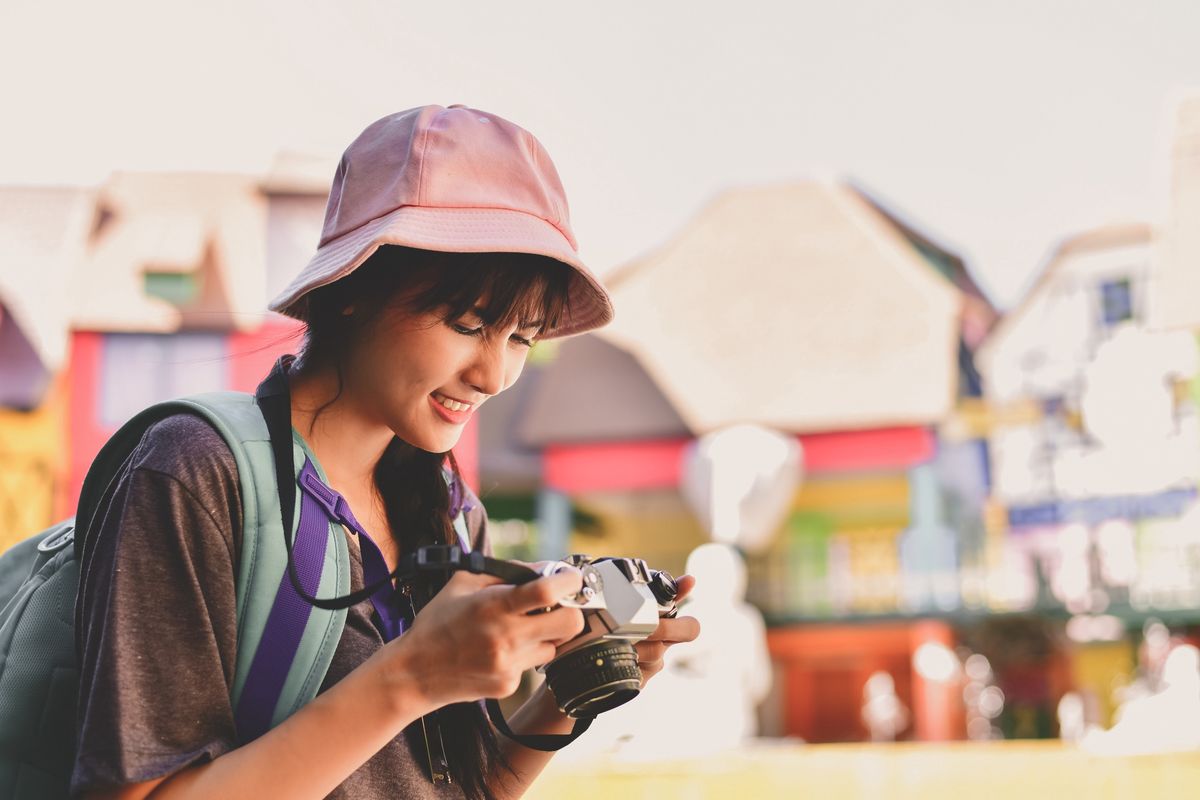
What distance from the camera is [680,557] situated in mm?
6305

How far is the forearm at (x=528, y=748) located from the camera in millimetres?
859

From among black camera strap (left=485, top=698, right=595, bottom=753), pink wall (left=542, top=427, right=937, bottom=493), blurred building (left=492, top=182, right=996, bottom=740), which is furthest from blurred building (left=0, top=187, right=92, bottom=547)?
black camera strap (left=485, top=698, right=595, bottom=753)

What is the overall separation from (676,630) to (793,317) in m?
6.03

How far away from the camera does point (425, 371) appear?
2.46 ft

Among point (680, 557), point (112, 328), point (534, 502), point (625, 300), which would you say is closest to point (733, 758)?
point (680, 557)

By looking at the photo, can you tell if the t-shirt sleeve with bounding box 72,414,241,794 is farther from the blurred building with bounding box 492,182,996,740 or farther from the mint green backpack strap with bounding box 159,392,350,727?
the blurred building with bounding box 492,182,996,740

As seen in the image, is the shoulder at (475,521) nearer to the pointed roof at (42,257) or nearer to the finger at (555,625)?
the finger at (555,625)

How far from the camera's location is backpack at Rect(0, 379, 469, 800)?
0.65 metres

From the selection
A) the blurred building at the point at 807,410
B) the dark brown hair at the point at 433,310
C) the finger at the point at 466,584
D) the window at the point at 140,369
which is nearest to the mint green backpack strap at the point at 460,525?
the dark brown hair at the point at 433,310

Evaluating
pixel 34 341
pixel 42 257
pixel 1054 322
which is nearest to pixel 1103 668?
pixel 1054 322

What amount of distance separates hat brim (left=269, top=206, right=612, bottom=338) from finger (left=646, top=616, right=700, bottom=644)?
0.25m

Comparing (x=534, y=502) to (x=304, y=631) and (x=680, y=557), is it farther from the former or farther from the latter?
(x=304, y=631)

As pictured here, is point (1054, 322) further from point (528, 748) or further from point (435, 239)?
point (435, 239)

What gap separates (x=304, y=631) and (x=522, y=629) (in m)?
0.13
